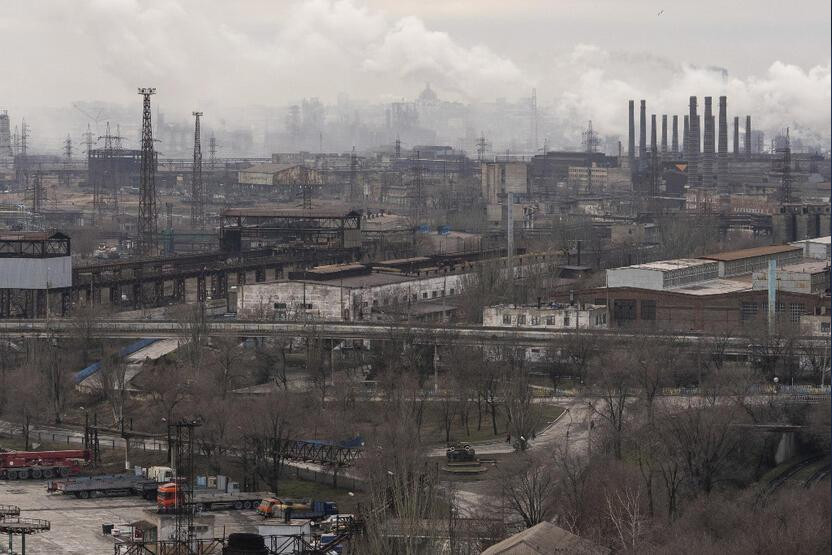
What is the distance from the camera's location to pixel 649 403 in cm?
1591

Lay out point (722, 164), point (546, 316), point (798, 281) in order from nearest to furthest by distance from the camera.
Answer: point (546, 316) → point (798, 281) → point (722, 164)

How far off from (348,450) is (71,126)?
9673 cm

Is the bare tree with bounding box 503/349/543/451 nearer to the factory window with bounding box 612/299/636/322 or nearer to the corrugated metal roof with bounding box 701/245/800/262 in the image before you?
the factory window with bounding box 612/299/636/322

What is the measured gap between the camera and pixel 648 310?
73.9 feet

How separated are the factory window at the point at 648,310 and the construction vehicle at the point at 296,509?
9653 mm

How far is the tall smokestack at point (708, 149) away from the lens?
5341 cm

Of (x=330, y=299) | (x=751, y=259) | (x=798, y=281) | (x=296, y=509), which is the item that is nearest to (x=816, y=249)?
(x=751, y=259)

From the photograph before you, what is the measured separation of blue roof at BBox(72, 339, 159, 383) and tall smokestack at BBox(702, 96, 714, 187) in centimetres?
3404

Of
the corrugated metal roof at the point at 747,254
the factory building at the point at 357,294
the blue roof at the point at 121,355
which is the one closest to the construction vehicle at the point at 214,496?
the blue roof at the point at 121,355

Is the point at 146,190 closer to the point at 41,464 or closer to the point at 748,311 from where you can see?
the point at 748,311

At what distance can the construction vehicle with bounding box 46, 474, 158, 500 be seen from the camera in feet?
47.1

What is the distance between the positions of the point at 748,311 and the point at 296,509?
10.3 metres

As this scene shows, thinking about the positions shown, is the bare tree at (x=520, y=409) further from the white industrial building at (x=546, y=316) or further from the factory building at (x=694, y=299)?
the factory building at (x=694, y=299)

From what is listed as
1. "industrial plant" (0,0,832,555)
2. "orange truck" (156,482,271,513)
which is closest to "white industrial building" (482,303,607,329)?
"industrial plant" (0,0,832,555)
